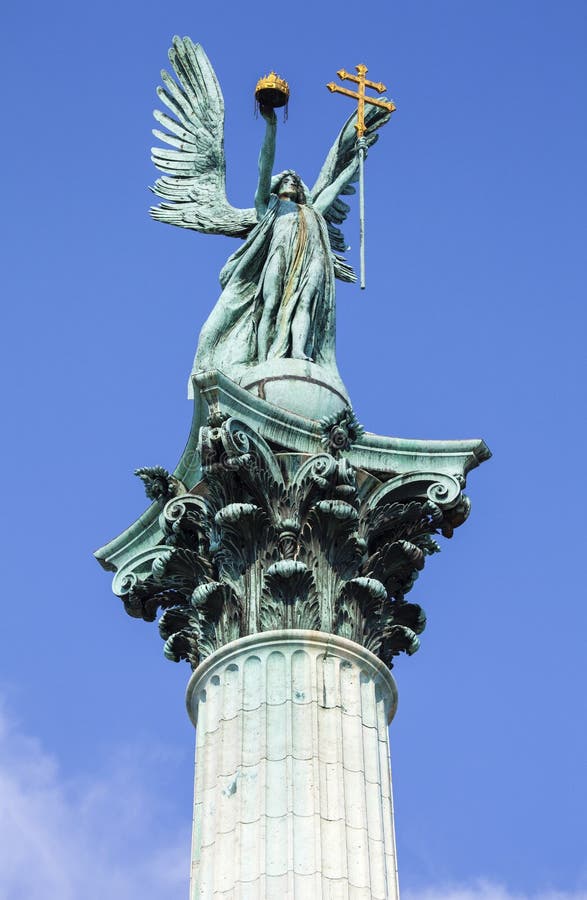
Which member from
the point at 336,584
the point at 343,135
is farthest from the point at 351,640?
the point at 343,135

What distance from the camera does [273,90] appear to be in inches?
960

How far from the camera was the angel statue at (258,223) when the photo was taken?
2609 cm

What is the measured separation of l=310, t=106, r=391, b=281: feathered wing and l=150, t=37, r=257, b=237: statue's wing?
1.42 metres

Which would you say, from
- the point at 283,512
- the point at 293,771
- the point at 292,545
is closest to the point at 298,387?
the point at 283,512

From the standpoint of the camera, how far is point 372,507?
23016 millimetres

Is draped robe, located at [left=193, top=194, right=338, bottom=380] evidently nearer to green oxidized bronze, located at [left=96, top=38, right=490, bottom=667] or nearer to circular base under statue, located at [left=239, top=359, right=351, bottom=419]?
green oxidized bronze, located at [left=96, top=38, right=490, bottom=667]

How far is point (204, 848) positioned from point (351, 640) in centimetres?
327

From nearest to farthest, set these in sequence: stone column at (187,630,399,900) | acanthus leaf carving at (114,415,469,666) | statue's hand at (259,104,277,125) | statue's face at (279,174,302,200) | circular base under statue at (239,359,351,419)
Result: stone column at (187,630,399,900) < acanthus leaf carving at (114,415,469,666) < circular base under statue at (239,359,351,419) < statue's hand at (259,104,277,125) < statue's face at (279,174,302,200)

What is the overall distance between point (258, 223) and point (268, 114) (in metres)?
2.79

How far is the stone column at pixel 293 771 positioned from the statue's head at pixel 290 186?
891cm

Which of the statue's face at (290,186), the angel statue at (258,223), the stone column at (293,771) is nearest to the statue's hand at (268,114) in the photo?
the angel statue at (258,223)

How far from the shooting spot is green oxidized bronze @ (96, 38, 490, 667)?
22.2m

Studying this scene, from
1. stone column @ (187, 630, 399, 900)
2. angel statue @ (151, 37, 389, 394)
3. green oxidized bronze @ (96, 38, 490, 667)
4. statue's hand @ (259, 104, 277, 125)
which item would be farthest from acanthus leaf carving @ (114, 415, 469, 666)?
statue's hand @ (259, 104, 277, 125)

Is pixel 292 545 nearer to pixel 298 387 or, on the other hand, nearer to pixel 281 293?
pixel 298 387
